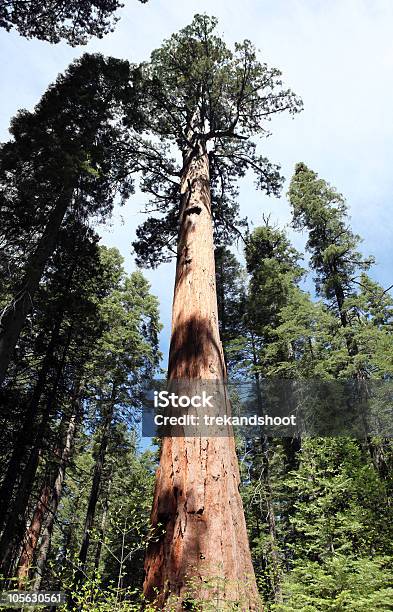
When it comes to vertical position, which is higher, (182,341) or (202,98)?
(202,98)

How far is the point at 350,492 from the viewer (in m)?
8.90

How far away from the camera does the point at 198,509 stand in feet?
10.0

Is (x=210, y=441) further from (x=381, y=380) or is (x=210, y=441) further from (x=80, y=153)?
(x=381, y=380)

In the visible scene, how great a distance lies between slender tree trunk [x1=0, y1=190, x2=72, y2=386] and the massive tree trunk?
299cm

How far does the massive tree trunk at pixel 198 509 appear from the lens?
2.70m

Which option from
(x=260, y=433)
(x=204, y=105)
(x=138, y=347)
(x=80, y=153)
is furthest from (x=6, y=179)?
(x=260, y=433)

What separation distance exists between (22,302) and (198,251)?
317cm

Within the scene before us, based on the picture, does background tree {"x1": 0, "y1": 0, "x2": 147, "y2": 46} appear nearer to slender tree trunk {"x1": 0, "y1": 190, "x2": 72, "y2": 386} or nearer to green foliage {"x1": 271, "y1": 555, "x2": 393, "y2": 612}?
slender tree trunk {"x1": 0, "y1": 190, "x2": 72, "y2": 386}

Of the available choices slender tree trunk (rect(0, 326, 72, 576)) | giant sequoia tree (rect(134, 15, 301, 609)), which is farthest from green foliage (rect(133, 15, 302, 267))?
slender tree trunk (rect(0, 326, 72, 576))

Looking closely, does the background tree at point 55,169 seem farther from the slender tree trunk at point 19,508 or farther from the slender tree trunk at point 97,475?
the slender tree trunk at point 97,475

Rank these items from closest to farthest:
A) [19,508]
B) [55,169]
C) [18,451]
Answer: [19,508] < [18,451] < [55,169]

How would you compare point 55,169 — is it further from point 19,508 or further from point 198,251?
point 19,508

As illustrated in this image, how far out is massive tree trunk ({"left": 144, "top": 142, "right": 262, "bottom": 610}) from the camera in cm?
270

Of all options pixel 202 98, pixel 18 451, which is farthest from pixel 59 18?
pixel 18 451
